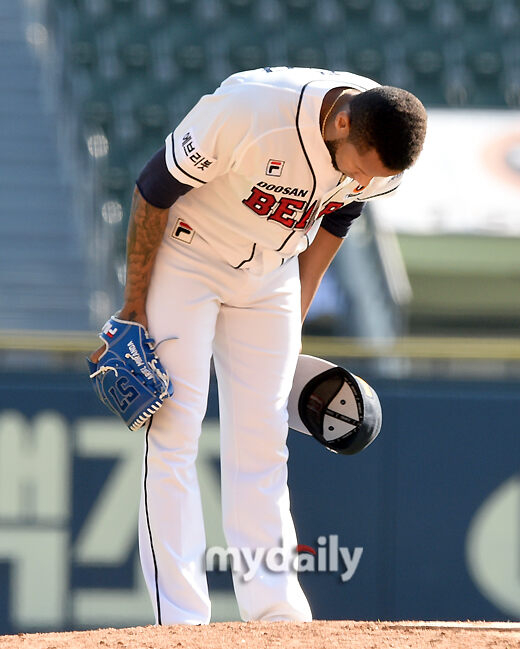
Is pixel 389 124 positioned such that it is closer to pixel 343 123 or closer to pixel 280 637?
pixel 343 123

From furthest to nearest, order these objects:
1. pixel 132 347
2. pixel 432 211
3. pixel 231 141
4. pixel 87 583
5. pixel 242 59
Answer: pixel 242 59 → pixel 432 211 → pixel 87 583 → pixel 132 347 → pixel 231 141

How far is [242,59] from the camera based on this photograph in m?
9.41

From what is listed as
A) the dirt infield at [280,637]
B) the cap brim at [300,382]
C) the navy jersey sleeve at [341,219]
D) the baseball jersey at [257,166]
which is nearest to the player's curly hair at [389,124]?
the baseball jersey at [257,166]

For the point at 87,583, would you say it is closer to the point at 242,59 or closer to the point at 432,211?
the point at 432,211

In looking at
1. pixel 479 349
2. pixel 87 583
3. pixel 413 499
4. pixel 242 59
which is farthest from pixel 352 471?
pixel 242 59

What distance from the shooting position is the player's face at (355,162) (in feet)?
7.16

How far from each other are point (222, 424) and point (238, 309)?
0.95 feet

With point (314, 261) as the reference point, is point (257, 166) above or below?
above

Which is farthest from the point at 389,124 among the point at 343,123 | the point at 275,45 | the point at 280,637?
the point at 275,45

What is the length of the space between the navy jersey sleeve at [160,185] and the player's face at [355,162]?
34cm

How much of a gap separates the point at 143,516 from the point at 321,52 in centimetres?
773

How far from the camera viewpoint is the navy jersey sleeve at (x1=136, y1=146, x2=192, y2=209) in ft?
7.78

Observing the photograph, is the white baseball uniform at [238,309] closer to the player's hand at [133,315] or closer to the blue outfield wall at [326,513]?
the player's hand at [133,315]

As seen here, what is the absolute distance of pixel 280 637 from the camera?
2.10m
